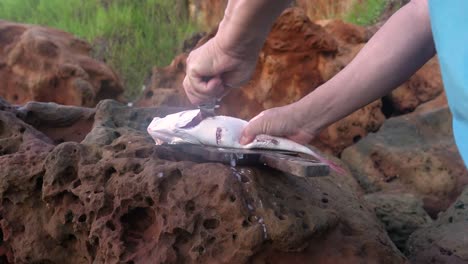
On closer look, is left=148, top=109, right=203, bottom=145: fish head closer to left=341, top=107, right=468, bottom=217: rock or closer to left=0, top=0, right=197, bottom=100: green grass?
left=341, top=107, right=468, bottom=217: rock

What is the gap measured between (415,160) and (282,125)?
81.1 inches

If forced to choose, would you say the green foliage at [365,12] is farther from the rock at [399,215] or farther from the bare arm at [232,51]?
the bare arm at [232,51]

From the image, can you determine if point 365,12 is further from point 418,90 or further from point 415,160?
point 415,160

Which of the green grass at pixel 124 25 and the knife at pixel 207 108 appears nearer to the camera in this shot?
the knife at pixel 207 108

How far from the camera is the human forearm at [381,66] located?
4.64 ft

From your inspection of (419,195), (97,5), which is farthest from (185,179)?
(97,5)

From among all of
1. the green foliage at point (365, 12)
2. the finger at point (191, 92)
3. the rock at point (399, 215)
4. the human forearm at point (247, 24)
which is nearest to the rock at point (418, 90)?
the rock at point (399, 215)

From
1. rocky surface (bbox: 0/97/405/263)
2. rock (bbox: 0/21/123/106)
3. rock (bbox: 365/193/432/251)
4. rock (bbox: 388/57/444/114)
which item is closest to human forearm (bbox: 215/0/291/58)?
rocky surface (bbox: 0/97/405/263)

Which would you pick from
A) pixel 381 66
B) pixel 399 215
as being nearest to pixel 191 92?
pixel 381 66

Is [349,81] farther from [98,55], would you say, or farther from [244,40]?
[98,55]

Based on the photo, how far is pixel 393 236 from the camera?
2.47m

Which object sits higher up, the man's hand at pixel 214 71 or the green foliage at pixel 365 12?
the man's hand at pixel 214 71

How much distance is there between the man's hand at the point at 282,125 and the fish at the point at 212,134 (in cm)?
2

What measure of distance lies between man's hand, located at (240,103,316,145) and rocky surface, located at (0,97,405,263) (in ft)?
0.38
